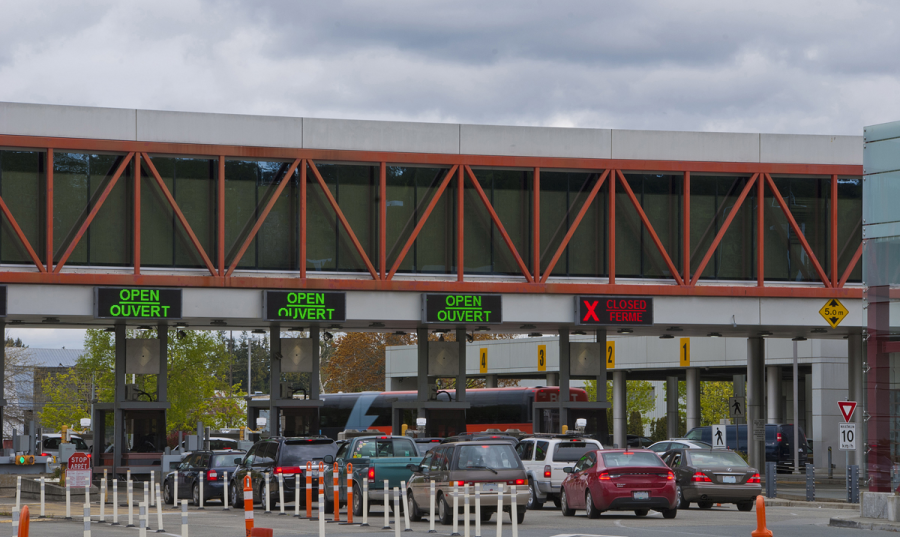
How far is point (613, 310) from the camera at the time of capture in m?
37.2

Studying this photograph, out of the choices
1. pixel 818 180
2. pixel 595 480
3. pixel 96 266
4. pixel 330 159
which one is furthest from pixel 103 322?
pixel 818 180

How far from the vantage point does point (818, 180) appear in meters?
38.7

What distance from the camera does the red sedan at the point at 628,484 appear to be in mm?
22859

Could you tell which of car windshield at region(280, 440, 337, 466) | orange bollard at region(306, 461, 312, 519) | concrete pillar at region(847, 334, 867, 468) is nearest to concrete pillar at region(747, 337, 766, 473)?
concrete pillar at region(847, 334, 867, 468)

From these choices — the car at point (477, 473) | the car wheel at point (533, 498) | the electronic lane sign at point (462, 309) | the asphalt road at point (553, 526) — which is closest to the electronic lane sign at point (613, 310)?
the electronic lane sign at point (462, 309)

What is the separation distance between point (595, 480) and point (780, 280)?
18414 mm

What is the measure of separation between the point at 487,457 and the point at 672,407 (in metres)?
48.1

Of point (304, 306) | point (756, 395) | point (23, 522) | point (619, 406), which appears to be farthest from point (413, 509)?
point (619, 406)

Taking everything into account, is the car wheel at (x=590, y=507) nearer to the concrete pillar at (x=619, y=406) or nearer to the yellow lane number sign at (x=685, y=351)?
the yellow lane number sign at (x=685, y=351)

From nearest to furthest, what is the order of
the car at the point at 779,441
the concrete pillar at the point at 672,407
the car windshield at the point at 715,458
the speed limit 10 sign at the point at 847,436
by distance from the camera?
1. the car windshield at the point at 715,458
2. the speed limit 10 sign at the point at 847,436
3. the car at the point at 779,441
4. the concrete pillar at the point at 672,407

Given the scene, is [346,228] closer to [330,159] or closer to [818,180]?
[330,159]

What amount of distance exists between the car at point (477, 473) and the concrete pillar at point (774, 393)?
133 ft

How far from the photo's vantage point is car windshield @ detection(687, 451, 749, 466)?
2722 centimetres

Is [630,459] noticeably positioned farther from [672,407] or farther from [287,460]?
[672,407]
